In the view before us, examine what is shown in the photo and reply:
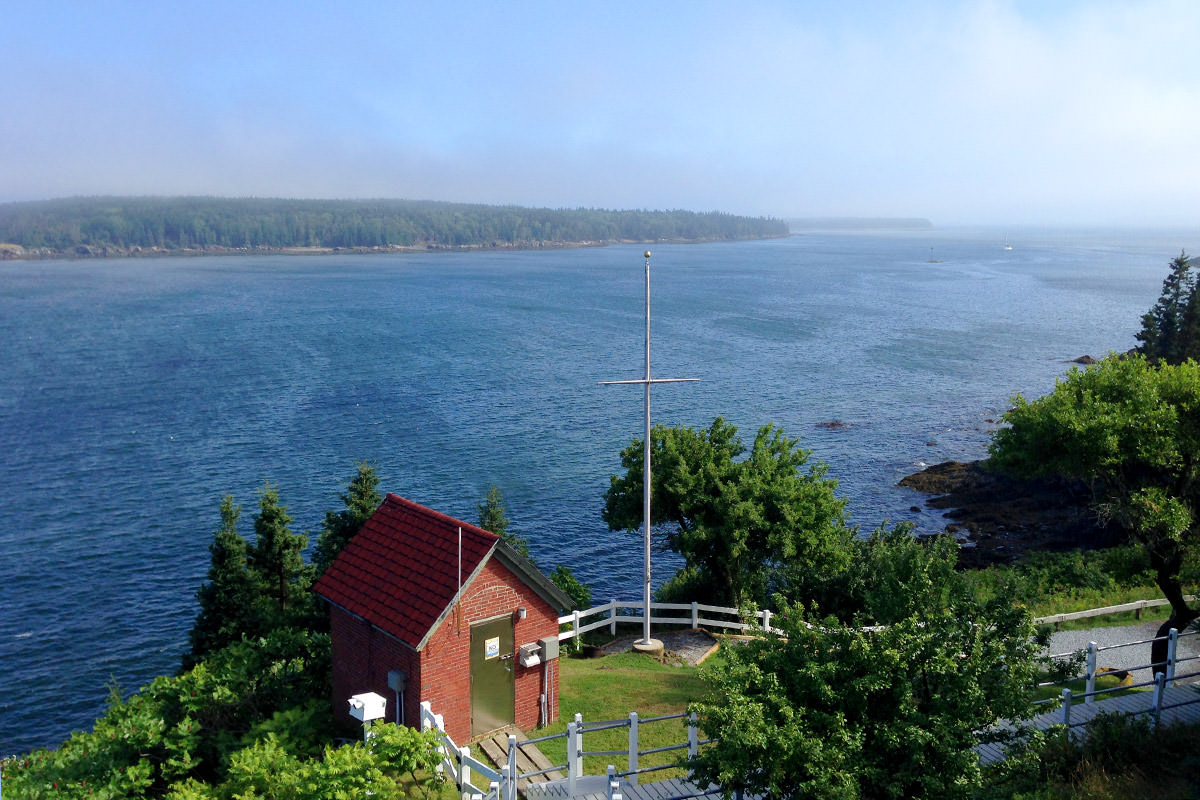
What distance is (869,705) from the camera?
424 inches

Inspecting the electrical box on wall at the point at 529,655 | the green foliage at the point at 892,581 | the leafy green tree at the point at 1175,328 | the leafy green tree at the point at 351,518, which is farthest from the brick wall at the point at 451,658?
the leafy green tree at the point at 1175,328

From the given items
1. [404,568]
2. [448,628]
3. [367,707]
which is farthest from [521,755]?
[404,568]

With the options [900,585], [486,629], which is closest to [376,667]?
[486,629]

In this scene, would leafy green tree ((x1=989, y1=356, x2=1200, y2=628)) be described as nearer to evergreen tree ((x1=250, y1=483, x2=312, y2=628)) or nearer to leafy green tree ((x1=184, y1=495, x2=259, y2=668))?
evergreen tree ((x1=250, y1=483, x2=312, y2=628))

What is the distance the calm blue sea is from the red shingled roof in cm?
1673

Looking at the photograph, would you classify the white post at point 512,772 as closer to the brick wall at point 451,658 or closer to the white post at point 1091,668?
the brick wall at point 451,658

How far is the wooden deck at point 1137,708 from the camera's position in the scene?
44.4ft

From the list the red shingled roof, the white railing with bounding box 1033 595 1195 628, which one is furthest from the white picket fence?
the white railing with bounding box 1033 595 1195 628

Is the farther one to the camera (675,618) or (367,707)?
(675,618)

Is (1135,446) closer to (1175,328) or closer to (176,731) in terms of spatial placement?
(176,731)

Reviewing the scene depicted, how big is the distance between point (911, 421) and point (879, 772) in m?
56.8

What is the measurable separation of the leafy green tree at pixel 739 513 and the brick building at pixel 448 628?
8.92 meters

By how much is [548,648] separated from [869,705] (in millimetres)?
6481

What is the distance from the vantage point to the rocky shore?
135 feet
